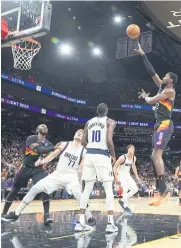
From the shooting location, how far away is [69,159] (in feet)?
21.4

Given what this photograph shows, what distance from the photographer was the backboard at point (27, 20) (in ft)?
21.6

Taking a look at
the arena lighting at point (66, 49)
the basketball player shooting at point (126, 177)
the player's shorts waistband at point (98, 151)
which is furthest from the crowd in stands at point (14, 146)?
the player's shorts waistband at point (98, 151)

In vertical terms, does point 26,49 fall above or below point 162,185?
above

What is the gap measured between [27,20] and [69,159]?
2.99m

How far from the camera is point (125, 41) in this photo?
19328mm

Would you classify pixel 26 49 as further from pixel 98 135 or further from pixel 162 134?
pixel 162 134

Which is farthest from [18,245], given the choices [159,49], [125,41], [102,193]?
[159,49]

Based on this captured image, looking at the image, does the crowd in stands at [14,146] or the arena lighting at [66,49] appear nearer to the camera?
the crowd in stands at [14,146]

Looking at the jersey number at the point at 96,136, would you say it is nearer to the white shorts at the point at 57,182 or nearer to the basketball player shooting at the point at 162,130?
the white shorts at the point at 57,182

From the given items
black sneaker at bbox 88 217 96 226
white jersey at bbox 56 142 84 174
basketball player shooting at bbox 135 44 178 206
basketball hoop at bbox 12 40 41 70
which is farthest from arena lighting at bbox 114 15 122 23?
basketball player shooting at bbox 135 44 178 206

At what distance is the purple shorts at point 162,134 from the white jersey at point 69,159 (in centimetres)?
224

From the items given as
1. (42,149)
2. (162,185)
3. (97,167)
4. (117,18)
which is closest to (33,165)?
(42,149)

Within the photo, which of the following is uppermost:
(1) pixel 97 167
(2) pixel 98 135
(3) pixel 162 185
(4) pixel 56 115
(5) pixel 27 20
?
(4) pixel 56 115

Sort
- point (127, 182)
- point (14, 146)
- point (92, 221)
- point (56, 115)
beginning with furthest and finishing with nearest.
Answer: point (56, 115)
point (14, 146)
point (127, 182)
point (92, 221)
